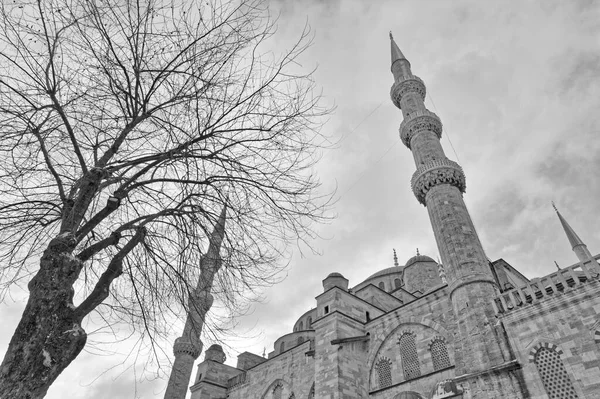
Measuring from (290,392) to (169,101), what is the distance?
49.6 ft

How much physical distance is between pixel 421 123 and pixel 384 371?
10.1 metres

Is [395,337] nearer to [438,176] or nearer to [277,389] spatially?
[438,176]

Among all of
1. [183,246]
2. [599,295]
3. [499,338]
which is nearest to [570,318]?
[599,295]

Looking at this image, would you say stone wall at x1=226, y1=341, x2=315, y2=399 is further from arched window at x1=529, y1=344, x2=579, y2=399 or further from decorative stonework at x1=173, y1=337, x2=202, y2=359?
arched window at x1=529, y1=344, x2=579, y2=399

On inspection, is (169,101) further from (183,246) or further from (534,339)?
(534,339)

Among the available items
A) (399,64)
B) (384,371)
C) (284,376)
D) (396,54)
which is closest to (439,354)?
(384,371)

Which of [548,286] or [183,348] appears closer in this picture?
[548,286]

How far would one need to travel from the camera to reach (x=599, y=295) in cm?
812

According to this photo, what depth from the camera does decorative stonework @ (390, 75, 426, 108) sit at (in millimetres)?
18500

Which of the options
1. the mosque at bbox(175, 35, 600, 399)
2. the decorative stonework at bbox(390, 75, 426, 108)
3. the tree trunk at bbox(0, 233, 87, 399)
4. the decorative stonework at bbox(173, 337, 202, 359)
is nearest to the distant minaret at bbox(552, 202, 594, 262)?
the mosque at bbox(175, 35, 600, 399)

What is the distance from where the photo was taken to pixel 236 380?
19734 mm

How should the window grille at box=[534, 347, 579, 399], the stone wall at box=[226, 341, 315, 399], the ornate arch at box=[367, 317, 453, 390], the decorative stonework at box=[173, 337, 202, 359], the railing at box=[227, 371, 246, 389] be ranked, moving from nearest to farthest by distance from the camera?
the window grille at box=[534, 347, 579, 399]
the ornate arch at box=[367, 317, 453, 390]
the stone wall at box=[226, 341, 315, 399]
the railing at box=[227, 371, 246, 389]
the decorative stonework at box=[173, 337, 202, 359]

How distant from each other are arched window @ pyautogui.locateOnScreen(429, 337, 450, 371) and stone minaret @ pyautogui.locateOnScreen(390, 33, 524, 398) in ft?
1.74

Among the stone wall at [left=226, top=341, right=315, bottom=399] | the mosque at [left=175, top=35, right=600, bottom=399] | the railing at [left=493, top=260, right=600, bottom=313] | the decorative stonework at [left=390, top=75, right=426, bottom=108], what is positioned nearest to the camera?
the mosque at [left=175, top=35, right=600, bottom=399]
